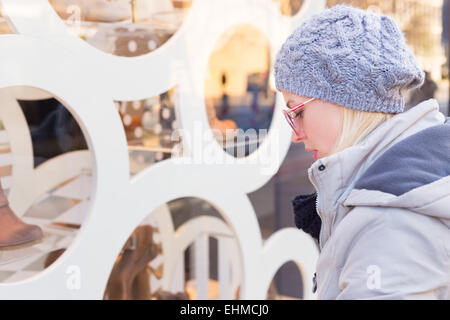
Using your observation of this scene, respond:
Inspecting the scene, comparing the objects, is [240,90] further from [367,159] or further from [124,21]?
[367,159]

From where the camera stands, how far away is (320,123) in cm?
90

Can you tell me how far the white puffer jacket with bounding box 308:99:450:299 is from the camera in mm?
681

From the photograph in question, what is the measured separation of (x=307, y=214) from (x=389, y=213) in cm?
30

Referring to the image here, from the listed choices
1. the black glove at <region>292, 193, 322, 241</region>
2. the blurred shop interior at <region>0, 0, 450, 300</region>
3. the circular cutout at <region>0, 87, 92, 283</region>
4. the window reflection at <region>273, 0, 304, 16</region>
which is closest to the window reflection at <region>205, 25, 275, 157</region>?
the blurred shop interior at <region>0, 0, 450, 300</region>

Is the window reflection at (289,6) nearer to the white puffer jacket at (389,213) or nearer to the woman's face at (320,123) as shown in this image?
the woman's face at (320,123)

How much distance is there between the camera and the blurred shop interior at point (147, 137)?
53.6 inches

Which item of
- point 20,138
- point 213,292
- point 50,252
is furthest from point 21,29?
point 213,292

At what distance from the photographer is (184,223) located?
2.03 meters

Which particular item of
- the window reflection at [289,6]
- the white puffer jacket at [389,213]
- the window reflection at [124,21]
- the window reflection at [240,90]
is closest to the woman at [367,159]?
the white puffer jacket at [389,213]

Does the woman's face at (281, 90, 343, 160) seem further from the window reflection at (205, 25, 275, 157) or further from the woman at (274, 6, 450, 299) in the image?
the window reflection at (205, 25, 275, 157)

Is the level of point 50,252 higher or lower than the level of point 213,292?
higher

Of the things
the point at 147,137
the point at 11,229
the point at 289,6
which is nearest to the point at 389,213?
the point at 11,229
